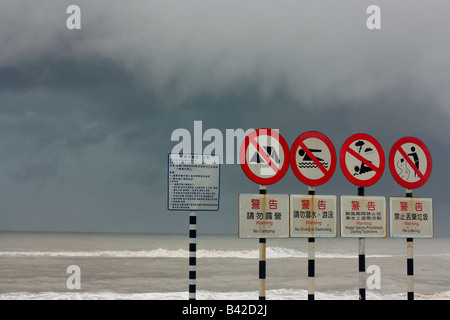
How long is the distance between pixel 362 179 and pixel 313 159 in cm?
103

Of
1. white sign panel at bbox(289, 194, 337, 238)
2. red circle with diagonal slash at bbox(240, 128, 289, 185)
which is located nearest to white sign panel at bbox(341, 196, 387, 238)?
white sign panel at bbox(289, 194, 337, 238)

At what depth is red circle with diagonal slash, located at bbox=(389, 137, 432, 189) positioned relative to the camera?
8664 mm

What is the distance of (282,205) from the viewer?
7.82 m

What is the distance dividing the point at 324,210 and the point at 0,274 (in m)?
15.0

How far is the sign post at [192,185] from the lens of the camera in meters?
7.58

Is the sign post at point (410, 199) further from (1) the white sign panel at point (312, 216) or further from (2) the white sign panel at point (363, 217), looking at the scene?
(1) the white sign panel at point (312, 216)

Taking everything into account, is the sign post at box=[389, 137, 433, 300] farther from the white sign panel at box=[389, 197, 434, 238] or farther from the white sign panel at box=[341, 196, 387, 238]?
the white sign panel at box=[341, 196, 387, 238]

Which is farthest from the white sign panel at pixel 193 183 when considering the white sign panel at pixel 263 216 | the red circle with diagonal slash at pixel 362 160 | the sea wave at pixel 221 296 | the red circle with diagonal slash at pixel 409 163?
the sea wave at pixel 221 296

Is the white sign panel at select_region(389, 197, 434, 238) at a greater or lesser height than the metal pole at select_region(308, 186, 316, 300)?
greater

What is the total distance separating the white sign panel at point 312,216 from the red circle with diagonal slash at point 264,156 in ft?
1.67

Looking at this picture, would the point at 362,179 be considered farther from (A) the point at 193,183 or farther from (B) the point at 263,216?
(A) the point at 193,183

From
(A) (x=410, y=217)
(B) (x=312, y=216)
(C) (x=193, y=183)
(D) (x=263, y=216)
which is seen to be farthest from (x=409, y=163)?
(C) (x=193, y=183)
